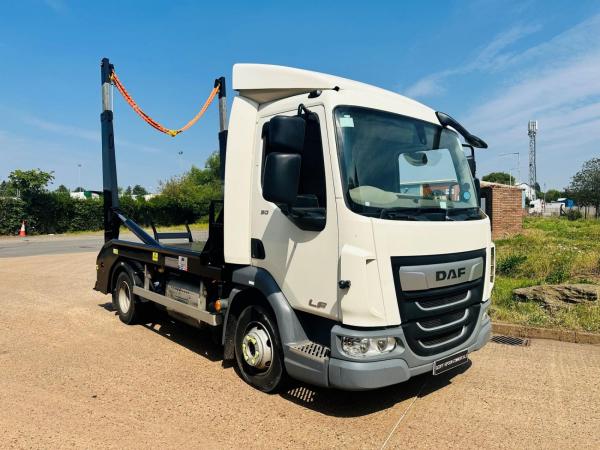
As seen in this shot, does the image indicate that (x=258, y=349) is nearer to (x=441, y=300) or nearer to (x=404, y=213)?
(x=441, y=300)

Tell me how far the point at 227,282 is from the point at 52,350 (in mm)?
2565

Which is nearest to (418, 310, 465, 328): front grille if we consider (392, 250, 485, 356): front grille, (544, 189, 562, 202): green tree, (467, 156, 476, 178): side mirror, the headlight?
(392, 250, 485, 356): front grille

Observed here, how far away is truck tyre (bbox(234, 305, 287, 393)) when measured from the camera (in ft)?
13.4

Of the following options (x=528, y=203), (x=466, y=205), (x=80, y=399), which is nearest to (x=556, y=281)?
(x=466, y=205)

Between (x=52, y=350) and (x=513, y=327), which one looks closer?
(x=52, y=350)

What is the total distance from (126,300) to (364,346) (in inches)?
185

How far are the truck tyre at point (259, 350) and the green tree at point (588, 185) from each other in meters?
50.7

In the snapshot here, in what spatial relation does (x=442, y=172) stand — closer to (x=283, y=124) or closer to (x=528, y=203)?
(x=283, y=124)

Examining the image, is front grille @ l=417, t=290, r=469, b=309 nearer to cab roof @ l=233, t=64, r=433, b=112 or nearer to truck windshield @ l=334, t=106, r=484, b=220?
truck windshield @ l=334, t=106, r=484, b=220

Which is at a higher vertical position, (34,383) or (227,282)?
(227,282)

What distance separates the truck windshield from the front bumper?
925mm

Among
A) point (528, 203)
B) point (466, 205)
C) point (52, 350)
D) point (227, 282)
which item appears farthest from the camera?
point (528, 203)

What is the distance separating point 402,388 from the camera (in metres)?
4.41

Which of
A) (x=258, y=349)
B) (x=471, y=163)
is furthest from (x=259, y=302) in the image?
(x=471, y=163)
